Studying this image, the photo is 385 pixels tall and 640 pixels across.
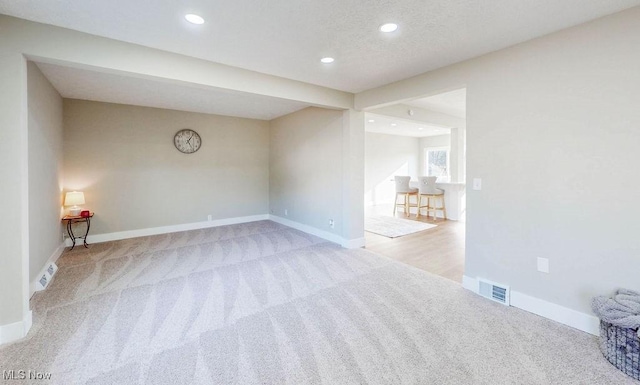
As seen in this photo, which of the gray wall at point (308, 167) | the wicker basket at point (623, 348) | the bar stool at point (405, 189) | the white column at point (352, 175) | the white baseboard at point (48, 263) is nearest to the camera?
the wicker basket at point (623, 348)

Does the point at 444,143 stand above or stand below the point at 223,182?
above

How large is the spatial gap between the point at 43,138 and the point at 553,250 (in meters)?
5.67

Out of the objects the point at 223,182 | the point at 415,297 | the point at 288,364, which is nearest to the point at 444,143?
the point at 223,182

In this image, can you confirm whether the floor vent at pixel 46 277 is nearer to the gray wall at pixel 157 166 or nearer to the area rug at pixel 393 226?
the gray wall at pixel 157 166

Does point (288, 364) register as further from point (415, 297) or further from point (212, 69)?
point (212, 69)

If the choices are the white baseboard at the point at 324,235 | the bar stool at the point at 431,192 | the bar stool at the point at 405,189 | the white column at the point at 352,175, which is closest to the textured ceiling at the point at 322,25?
the white column at the point at 352,175

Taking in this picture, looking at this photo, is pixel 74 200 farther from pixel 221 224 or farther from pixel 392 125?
pixel 392 125

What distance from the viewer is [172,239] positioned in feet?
16.6

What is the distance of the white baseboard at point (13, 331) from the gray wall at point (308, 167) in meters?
3.75

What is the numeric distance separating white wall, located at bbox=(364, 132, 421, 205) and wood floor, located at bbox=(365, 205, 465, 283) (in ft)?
12.6

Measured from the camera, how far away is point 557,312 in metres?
2.39

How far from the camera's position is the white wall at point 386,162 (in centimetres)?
956

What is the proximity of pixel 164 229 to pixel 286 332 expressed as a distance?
14.5 feet

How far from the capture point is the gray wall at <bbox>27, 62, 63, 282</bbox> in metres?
2.90
